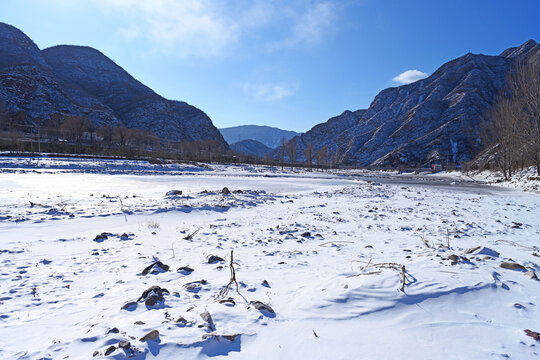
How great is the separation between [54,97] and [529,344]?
152m

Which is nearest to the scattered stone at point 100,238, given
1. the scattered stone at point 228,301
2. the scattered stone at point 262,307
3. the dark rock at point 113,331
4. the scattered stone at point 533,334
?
the dark rock at point 113,331

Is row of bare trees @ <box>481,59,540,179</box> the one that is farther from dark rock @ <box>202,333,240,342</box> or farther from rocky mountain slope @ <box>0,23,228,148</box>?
rocky mountain slope @ <box>0,23,228,148</box>

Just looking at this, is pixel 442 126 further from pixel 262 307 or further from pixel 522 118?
pixel 262 307

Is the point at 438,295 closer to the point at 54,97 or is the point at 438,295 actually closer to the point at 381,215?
the point at 381,215

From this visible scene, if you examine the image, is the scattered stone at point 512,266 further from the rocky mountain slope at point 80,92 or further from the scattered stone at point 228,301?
the rocky mountain slope at point 80,92

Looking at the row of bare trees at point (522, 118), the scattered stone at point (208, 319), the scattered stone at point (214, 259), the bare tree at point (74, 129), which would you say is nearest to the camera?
the scattered stone at point (208, 319)

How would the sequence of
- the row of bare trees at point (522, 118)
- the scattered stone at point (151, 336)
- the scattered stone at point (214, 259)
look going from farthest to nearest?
the row of bare trees at point (522, 118) < the scattered stone at point (214, 259) < the scattered stone at point (151, 336)

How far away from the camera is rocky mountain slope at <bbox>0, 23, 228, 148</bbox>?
104125 mm

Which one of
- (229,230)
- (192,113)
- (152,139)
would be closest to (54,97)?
(152,139)

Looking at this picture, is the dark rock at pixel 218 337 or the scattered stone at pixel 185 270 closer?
the dark rock at pixel 218 337

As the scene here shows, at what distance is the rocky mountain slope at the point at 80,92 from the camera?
342 feet

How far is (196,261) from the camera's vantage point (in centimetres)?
521

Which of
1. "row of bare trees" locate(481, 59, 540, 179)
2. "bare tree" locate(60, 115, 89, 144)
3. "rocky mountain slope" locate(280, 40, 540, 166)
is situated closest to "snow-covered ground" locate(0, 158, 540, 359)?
"row of bare trees" locate(481, 59, 540, 179)

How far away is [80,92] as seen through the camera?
136250 mm
